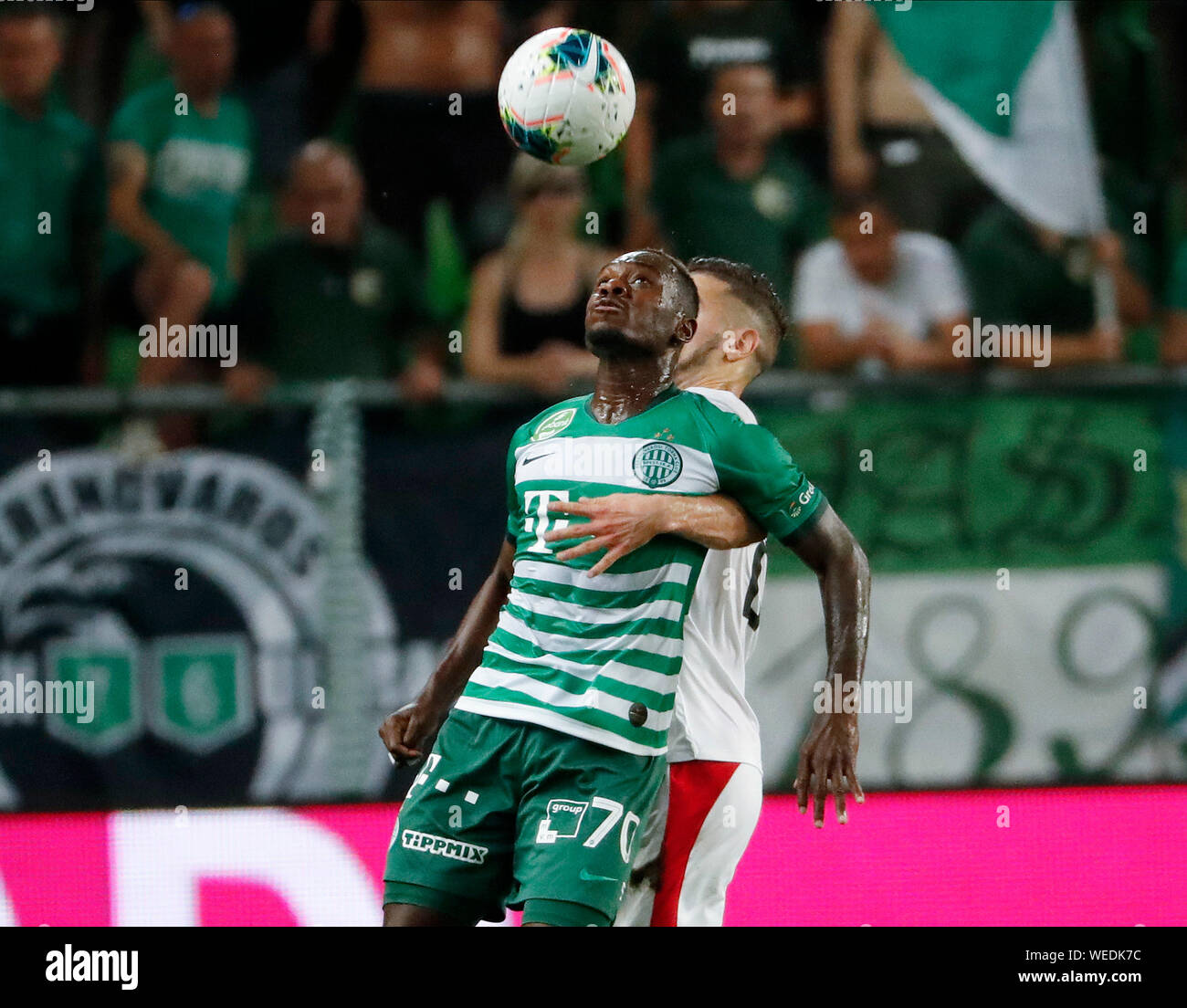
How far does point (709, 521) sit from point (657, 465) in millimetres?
173

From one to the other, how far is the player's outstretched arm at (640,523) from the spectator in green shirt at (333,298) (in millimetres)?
2867

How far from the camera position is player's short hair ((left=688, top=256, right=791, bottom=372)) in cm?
448

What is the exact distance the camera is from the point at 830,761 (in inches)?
139

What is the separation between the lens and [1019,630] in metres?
6.14

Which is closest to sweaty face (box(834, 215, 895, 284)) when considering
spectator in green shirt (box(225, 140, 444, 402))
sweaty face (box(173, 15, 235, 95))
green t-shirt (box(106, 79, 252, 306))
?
spectator in green shirt (box(225, 140, 444, 402))

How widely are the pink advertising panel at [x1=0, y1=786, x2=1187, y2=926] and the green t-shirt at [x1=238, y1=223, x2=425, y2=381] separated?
174 cm

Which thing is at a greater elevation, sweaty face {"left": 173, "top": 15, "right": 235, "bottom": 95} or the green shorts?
sweaty face {"left": 173, "top": 15, "right": 235, "bottom": 95}

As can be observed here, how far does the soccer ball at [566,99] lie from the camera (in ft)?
14.3

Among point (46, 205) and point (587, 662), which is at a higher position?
point (46, 205)

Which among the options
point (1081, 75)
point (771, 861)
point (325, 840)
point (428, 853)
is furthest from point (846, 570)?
point (1081, 75)

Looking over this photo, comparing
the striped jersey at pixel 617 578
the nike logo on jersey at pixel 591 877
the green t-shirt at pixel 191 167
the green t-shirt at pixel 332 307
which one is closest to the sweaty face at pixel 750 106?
the green t-shirt at pixel 332 307

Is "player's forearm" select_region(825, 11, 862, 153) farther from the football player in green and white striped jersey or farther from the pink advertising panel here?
the football player in green and white striped jersey

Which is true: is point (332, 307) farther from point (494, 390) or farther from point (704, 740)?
point (704, 740)

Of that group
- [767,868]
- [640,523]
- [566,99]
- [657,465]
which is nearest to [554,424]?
[657,465]
